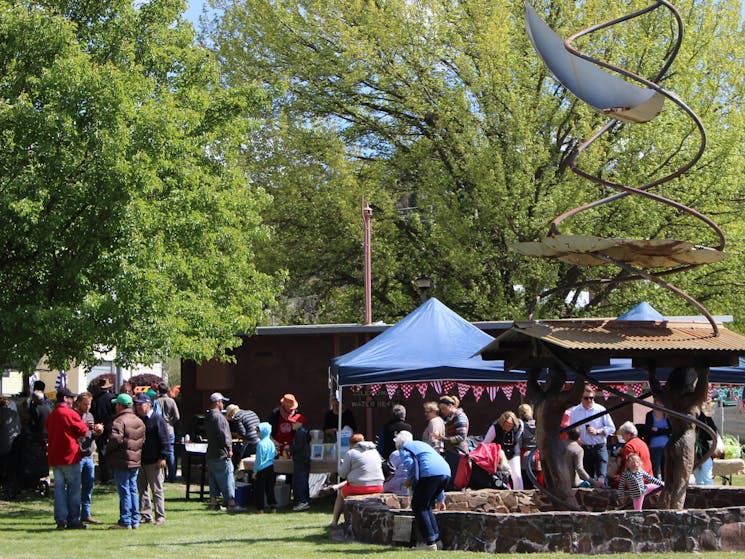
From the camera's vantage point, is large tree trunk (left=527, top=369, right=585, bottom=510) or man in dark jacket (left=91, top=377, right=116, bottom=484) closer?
large tree trunk (left=527, top=369, right=585, bottom=510)

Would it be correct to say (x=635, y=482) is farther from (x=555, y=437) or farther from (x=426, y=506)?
(x=426, y=506)

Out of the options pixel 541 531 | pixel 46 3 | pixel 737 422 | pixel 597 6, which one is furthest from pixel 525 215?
pixel 737 422

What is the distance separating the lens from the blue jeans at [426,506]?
475 inches

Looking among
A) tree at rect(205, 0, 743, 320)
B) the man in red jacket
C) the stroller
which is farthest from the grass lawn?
tree at rect(205, 0, 743, 320)

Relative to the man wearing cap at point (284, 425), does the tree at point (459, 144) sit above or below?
above

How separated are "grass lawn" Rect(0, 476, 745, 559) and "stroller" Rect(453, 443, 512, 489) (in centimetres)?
198

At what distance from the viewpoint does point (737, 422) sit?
41.2m

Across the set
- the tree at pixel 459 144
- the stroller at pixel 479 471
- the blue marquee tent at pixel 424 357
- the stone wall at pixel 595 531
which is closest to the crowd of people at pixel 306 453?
the stroller at pixel 479 471

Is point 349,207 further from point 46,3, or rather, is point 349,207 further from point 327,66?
point 46,3

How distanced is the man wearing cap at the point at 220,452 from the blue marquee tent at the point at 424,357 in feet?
6.00

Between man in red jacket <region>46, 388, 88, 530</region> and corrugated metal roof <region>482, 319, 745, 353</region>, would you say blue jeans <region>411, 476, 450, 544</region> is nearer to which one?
corrugated metal roof <region>482, 319, 745, 353</region>

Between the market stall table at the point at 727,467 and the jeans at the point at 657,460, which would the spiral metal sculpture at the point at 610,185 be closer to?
the jeans at the point at 657,460

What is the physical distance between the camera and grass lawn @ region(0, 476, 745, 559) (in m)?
12.2

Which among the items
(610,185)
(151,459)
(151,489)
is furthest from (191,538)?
(610,185)
